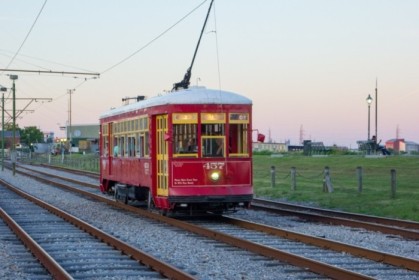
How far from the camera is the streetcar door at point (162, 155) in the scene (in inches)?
771

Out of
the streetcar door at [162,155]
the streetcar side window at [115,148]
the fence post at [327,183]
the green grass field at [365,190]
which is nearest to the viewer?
the streetcar door at [162,155]

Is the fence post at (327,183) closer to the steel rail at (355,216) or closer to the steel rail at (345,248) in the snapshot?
the steel rail at (355,216)

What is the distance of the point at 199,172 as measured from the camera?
19.3 meters

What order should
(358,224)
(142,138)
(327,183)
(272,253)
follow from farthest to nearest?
(327,183)
(142,138)
(358,224)
(272,253)

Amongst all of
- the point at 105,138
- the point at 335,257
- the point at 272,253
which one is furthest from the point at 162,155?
the point at 105,138

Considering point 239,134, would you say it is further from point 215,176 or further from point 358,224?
point 358,224

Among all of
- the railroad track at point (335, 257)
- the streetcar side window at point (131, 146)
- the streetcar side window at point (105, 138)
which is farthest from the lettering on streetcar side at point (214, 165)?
the streetcar side window at point (105, 138)

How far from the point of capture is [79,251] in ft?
46.9

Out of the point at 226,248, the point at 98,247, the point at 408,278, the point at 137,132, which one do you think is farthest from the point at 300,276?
the point at 137,132

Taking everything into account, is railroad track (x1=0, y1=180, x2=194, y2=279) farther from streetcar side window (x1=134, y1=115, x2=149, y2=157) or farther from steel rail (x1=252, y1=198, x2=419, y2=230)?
steel rail (x1=252, y1=198, x2=419, y2=230)

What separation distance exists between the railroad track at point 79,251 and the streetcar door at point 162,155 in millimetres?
2221

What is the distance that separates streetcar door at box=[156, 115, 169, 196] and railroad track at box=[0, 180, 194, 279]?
222 centimetres

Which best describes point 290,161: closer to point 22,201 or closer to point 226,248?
point 22,201

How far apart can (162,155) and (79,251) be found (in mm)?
5948
